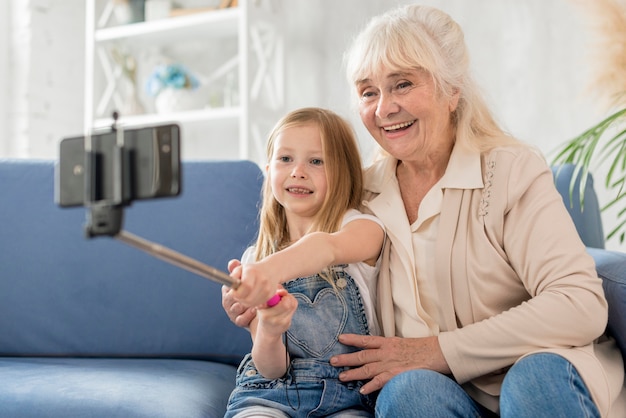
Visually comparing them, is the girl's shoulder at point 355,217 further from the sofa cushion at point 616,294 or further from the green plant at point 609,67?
the green plant at point 609,67

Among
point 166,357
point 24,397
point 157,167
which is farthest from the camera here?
point 166,357

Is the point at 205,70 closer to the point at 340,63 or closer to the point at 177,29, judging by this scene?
the point at 177,29

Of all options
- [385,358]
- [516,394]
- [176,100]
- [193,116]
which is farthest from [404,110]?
[176,100]

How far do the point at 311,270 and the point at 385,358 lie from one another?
0.24 m

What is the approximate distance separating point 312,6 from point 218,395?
7.09ft

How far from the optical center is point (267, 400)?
138 centimetres

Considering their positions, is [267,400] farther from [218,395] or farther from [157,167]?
[157,167]

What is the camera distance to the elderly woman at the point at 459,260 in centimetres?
123

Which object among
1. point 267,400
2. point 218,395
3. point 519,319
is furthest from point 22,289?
point 519,319

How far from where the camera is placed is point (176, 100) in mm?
3320

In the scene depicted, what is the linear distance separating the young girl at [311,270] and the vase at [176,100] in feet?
5.81

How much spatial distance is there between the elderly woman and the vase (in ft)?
6.14

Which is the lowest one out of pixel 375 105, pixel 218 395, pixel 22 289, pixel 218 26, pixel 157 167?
pixel 218 395

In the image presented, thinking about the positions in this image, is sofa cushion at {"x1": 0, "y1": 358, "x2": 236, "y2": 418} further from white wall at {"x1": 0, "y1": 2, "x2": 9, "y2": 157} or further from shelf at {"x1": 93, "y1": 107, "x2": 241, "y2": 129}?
white wall at {"x1": 0, "y1": 2, "x2": 9, "y2": 157}
